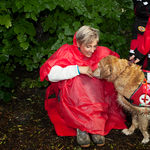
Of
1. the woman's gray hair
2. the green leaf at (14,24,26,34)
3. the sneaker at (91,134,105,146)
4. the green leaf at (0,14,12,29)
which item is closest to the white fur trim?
the woman's gray hair

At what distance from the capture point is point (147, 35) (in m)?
2.94

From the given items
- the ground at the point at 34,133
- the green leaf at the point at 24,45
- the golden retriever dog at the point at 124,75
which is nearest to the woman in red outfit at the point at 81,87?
the ground at the point at 34,133

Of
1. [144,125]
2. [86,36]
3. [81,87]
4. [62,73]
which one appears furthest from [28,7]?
[144,125]

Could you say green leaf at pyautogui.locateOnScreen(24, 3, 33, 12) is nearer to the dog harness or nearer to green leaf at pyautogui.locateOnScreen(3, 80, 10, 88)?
green leaf at pyautogui.locateOnScreen(3, 80, 10, 88)

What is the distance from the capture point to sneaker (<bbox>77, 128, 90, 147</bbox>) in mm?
2693

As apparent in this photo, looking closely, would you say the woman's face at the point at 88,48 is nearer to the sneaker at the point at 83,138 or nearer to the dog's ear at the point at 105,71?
the dog's ear at the point at 105,71

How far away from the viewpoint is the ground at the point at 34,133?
Answer: 2762 mm

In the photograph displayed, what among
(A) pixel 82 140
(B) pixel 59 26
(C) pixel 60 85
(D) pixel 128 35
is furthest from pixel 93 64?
(D) pixel 128 35

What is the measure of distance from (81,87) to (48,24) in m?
1.79

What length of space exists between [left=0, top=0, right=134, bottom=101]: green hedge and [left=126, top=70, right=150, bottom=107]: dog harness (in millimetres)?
1680

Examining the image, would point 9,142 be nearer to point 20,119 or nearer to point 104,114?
point 20,119

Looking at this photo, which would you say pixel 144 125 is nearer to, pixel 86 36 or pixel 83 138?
pixel 83 138

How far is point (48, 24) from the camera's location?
153 inches

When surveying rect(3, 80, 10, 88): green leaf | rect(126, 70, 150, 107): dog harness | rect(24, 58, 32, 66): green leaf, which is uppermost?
rect(126, 70, 150, 107): dog harness
